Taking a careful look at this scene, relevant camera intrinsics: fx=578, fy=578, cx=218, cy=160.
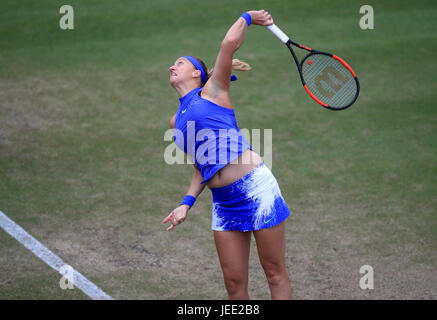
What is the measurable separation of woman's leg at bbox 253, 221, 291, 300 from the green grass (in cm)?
124

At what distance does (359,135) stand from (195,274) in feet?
12.8

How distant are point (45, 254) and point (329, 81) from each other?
3412 millimetres

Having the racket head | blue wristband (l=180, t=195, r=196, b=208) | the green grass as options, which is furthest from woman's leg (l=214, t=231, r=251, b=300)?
the racket head

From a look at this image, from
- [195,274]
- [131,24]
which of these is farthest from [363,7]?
[195,274]

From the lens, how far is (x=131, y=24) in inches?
472

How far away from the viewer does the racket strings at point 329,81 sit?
5195mm

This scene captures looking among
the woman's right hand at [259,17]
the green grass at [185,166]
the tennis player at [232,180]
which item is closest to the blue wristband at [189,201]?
the tennis player at [232,180]

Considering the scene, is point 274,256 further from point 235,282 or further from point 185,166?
point 185,166

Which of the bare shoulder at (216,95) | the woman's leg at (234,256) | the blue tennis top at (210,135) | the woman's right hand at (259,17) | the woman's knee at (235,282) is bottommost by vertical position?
the woman's knee at (235,282)

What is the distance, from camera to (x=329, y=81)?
523 cm

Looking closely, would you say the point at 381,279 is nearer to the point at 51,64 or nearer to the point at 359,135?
the point at 359,135

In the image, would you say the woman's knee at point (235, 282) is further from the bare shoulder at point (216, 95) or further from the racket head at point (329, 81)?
the racket head at point (329, 81)

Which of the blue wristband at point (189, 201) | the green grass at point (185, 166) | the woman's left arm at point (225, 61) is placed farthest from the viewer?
the green grass at point (185, 166)

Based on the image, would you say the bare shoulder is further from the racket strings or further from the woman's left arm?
the racket strings
